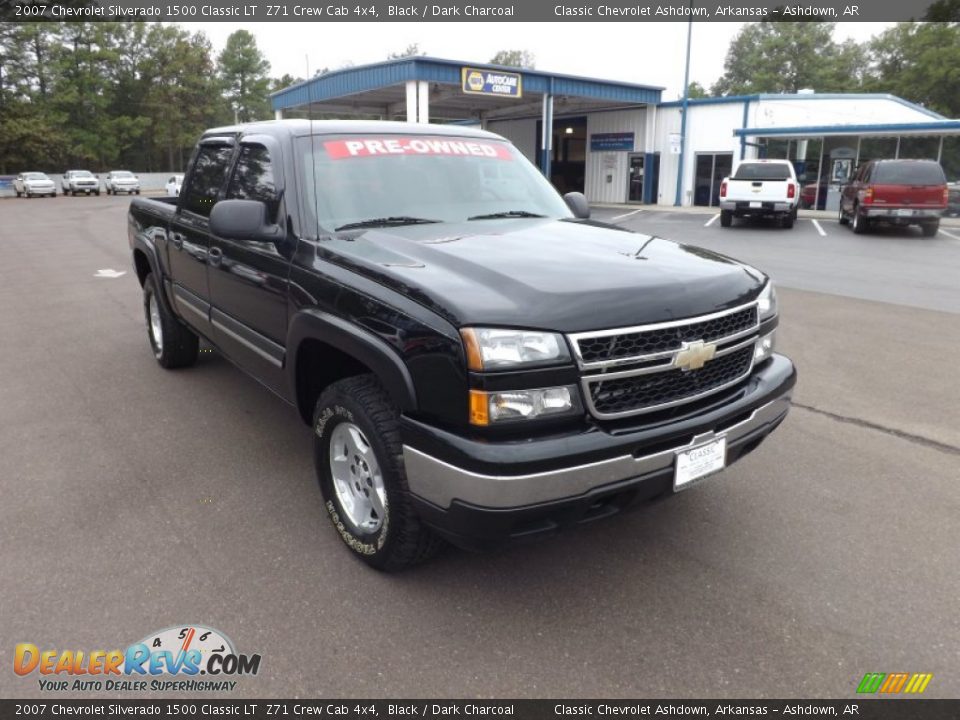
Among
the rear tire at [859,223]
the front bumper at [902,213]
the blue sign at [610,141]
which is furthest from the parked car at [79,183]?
the front bumper at [902,213]

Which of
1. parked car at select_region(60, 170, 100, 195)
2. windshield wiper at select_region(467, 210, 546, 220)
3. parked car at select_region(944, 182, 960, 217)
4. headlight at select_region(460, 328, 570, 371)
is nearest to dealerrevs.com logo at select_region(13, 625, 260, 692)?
headlight at select_region(460, 328, 570, 371)

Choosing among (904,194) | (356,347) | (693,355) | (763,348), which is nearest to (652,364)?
(693,355)

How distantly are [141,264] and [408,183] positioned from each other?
3.87 m

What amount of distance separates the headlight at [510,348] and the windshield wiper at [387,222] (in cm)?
131

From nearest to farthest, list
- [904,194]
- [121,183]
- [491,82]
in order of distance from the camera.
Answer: [904,194] → [491,82] → [121,183]

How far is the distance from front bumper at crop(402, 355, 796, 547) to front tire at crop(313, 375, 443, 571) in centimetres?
16

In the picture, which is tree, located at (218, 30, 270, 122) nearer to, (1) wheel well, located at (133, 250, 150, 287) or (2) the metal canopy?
(2) the metal canopy

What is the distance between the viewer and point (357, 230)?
341cm

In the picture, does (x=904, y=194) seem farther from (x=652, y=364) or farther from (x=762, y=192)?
(x=652, y=364)

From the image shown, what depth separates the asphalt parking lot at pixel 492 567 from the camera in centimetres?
255

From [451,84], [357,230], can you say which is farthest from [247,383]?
[451,84]

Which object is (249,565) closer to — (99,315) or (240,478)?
(240,478)

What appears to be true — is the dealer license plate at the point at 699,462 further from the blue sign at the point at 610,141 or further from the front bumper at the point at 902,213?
the blue sign at the point at 610,141

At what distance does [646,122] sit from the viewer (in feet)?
104
